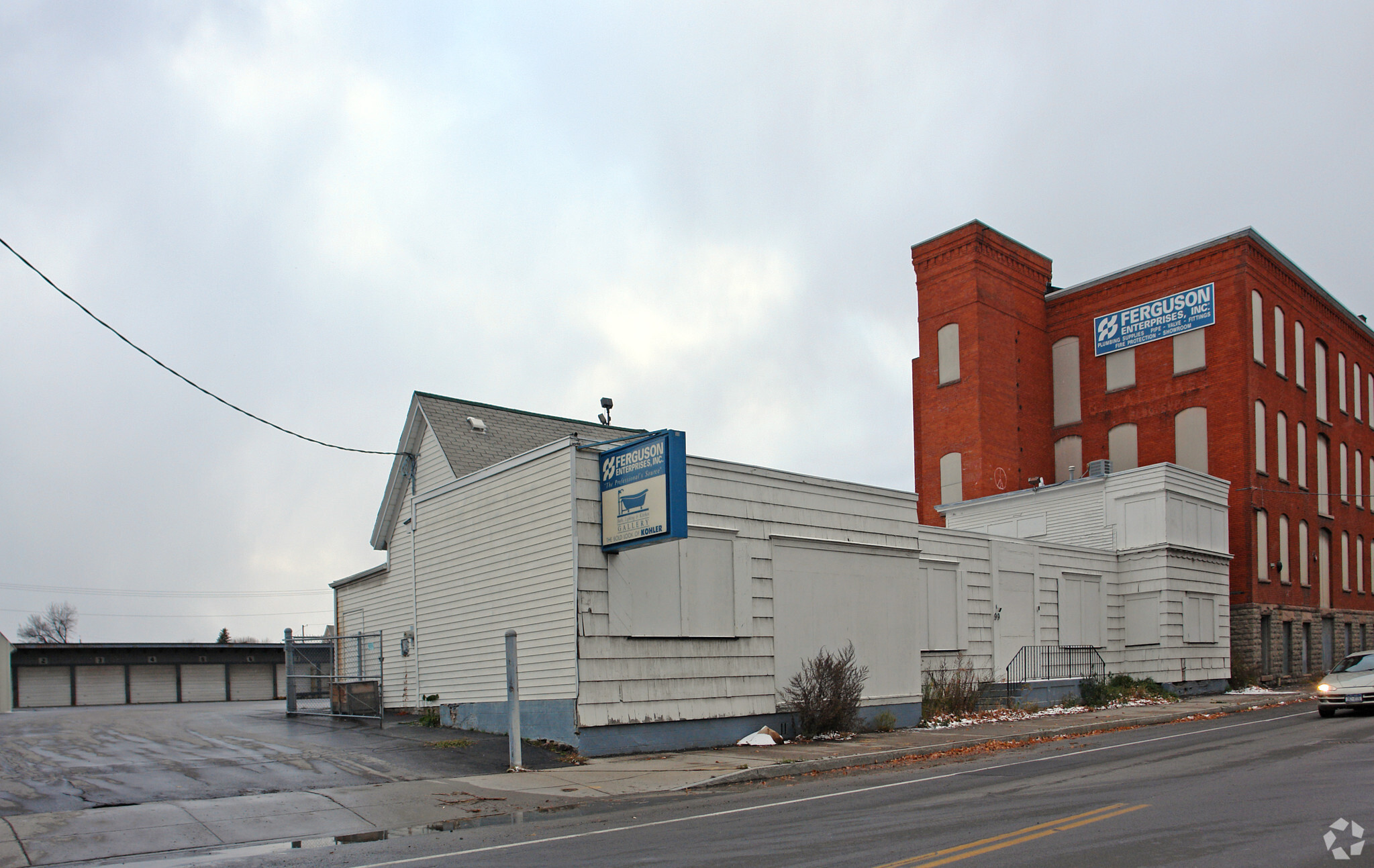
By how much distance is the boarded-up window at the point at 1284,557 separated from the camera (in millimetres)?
39906

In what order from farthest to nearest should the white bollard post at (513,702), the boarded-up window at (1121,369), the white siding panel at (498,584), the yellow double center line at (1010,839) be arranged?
1. the boarded-up window at (1121,369)
2. the white siding panel at (498,584)
3. the white bollard post at (513,702)
4. the yellow double center line at (1010,839)

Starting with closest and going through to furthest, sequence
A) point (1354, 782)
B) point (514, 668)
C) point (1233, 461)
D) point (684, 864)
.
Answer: point (684, 864), point (1354, 782), point (514, 668), point (1233, 461)

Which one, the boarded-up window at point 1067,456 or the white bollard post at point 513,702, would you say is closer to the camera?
the white bollard post at point 513,702

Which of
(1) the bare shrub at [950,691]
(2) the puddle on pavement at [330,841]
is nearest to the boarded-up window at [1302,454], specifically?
(1) the bare shrub at [950,691]

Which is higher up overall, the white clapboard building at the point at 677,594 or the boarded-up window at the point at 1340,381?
the boarded-up window at the point at 1340,381

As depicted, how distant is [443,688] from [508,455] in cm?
665

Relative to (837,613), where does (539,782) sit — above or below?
below

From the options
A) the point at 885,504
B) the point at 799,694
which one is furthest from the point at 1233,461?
the point at 799,694

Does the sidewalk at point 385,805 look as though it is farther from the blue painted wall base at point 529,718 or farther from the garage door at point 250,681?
the garage door at point 250,681

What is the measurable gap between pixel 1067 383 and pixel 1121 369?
2768mm

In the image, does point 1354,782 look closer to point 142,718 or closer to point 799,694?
point 799,694

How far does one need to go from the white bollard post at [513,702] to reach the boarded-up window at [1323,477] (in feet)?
136

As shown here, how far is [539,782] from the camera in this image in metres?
13.6

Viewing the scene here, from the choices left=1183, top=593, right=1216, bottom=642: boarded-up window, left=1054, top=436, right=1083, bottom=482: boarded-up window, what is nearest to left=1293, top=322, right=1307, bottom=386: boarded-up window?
left=1054, top=436, right=1083, bottom=482: boarded-up window
